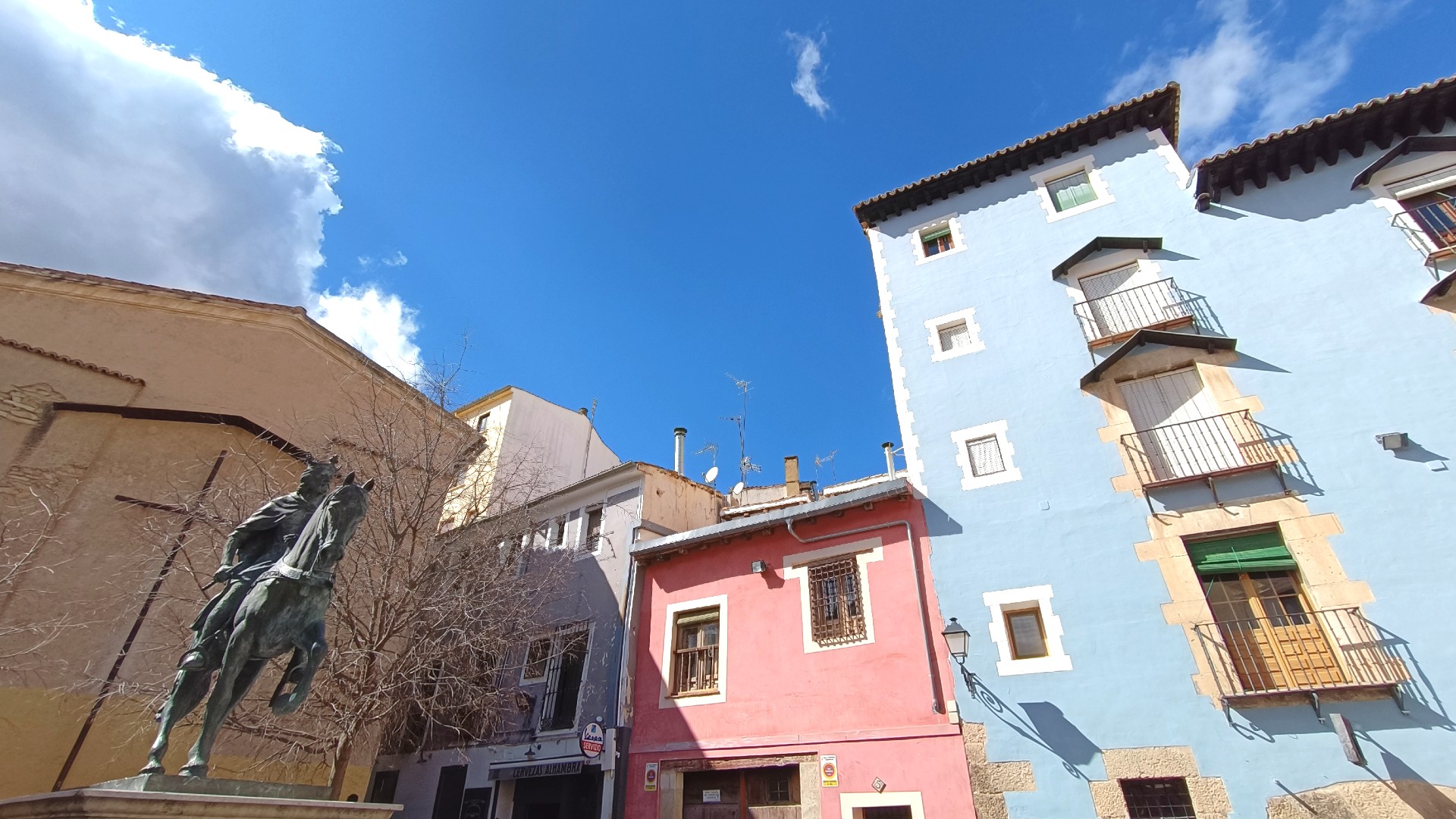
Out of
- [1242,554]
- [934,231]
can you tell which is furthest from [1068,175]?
[1242,554]

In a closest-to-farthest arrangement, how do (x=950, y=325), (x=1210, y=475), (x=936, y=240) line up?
(x=1210, y=475) < (x=950, y=325) < (x=936, y=240)

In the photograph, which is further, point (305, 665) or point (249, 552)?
point (249, 552)

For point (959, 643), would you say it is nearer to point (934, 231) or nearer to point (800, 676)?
point (800, 676)

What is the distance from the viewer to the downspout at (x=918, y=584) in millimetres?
9883

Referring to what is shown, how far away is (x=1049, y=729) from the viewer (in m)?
9.00

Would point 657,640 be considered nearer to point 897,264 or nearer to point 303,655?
point 303,655

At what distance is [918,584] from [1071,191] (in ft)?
30.9

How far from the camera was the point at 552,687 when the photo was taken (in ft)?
47.3

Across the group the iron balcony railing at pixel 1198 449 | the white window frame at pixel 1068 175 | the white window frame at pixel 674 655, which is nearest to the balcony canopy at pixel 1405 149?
the white window frame at pixel 1068 175

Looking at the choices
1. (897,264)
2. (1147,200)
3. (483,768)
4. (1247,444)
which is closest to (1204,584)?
(1247,444)

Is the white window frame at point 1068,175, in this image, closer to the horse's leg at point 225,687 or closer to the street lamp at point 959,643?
the street lamp at point 959,643

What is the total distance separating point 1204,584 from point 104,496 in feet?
63.7

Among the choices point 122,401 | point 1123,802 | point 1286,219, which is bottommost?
point 1123,802

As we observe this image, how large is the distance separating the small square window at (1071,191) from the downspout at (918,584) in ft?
26.0
